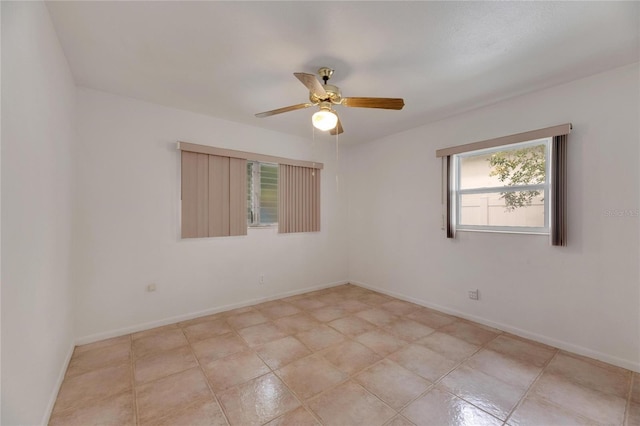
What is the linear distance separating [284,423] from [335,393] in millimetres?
427

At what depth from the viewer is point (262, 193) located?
12.9 ft

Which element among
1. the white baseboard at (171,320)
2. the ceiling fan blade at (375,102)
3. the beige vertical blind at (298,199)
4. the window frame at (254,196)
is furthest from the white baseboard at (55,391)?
the ceiling fan blade at (375,102)

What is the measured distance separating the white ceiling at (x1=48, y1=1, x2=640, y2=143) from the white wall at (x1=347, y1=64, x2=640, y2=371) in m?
0.32

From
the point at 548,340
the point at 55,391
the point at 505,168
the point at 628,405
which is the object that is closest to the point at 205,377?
the point at 55,391

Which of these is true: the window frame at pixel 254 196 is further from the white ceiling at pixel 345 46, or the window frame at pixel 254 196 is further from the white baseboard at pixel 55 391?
the white baseboard at pixel 55 391

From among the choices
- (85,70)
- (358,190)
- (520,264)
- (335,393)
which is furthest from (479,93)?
(85,70)

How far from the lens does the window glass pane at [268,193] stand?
3.93m

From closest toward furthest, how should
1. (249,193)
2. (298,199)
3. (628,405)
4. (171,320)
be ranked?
(628,405) → (171,320) → (249,193) → (298,199)

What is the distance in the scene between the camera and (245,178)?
12.0 feet

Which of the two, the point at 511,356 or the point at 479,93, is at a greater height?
the point at 479,93

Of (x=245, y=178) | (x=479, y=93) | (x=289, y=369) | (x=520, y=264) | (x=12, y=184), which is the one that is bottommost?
(x=289, y=369)

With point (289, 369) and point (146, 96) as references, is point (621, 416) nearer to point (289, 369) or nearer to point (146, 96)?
point (289, 369)

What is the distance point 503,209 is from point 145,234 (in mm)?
4033

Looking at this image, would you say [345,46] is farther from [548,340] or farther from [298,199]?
[548,340]
